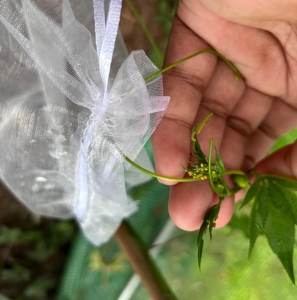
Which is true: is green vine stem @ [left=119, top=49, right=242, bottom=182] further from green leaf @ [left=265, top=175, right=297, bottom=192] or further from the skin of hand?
green leaf @ [left=265, top=175, right=297, bottom=192]

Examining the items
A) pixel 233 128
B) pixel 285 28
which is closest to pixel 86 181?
pixel 233 128

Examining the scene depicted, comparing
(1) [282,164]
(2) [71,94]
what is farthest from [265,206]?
(2) [71,94]

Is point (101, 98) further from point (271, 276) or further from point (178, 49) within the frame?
point (271, 276)

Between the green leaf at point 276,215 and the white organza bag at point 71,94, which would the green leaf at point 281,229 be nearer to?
the green leaf at point 276,215

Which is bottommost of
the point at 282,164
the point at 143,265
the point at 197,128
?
the point at 143,265

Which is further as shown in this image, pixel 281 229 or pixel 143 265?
pixel 143 265

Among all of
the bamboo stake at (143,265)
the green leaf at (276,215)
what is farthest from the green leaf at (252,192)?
the bamboo stake at (143,265)

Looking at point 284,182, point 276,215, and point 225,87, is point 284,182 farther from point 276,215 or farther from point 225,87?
point 225,87
